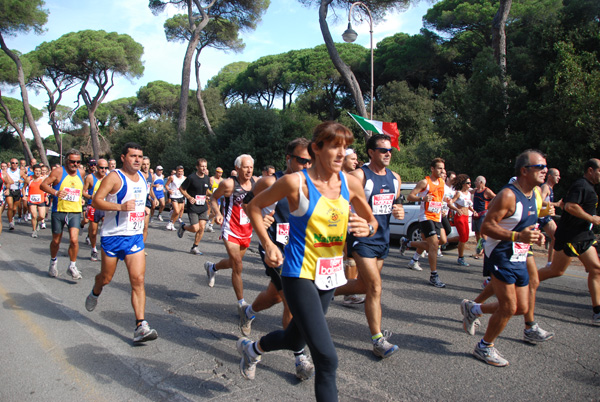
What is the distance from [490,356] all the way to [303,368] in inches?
66.1

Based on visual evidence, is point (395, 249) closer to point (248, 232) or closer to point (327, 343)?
point (248, 232)

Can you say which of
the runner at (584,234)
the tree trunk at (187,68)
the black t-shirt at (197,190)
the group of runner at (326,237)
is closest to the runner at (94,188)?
the group of runner at (326,237)

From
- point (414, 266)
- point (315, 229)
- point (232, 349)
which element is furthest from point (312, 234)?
point (414, 266)

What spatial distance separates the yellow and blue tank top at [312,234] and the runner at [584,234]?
354 cm

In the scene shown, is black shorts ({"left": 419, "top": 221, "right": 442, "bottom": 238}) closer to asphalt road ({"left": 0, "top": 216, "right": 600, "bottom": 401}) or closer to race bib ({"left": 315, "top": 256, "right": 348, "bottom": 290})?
asphalt road ({"left": 0, "top": 216, "right": 600, "bottom": 401})

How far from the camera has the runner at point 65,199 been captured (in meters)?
6.80

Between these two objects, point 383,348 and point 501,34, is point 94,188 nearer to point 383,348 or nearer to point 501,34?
point 383,348

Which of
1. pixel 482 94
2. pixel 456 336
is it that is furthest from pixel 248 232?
pixel 482 94

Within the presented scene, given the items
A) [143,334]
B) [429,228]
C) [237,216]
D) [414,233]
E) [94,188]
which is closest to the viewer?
[143,334]

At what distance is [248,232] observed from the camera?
5.16m

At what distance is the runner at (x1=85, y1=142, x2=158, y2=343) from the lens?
13.9 feet

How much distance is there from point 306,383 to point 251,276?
12.7 ft

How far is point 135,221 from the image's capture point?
4.48m

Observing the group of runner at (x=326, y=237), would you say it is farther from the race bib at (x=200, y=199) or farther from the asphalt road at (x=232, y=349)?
the race bib at (x=200, y=199)
